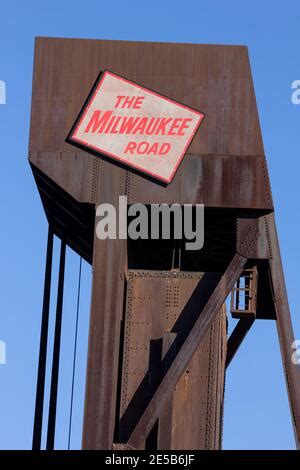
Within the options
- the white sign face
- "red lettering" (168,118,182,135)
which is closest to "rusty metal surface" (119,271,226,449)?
the white sign face

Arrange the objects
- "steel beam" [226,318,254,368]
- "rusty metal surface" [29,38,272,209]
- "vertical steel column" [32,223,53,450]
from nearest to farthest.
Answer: "vertical steel column" [32,223,53,450] → "rusty metal surface" [29,38,272,209] → "steel beam" [226,318,254,368]

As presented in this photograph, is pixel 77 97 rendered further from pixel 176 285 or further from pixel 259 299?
pixel 259 299

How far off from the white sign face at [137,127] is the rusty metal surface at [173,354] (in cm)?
369

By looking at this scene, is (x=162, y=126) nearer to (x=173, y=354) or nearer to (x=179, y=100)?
(x=179, y=100)

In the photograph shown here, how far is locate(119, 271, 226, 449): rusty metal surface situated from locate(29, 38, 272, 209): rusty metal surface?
304 centimetres

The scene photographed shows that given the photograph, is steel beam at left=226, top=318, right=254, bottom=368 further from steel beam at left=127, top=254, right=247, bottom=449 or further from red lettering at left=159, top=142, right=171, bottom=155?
red lettering at left=159, top=142, right=171, bottom=155

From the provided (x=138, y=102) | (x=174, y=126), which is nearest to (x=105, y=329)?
(x=174, y=126)

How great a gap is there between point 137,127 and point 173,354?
6974 millimetres

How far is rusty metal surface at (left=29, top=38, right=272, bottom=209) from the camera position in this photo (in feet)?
130

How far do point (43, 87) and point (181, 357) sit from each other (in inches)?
366

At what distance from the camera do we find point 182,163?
39.7 meters

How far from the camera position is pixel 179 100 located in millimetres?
40188

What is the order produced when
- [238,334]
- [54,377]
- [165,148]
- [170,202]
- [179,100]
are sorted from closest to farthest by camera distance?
[170,202], [165,148], [179,100], [54,377], [238,334]

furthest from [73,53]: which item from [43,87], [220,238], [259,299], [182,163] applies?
[259,299]
